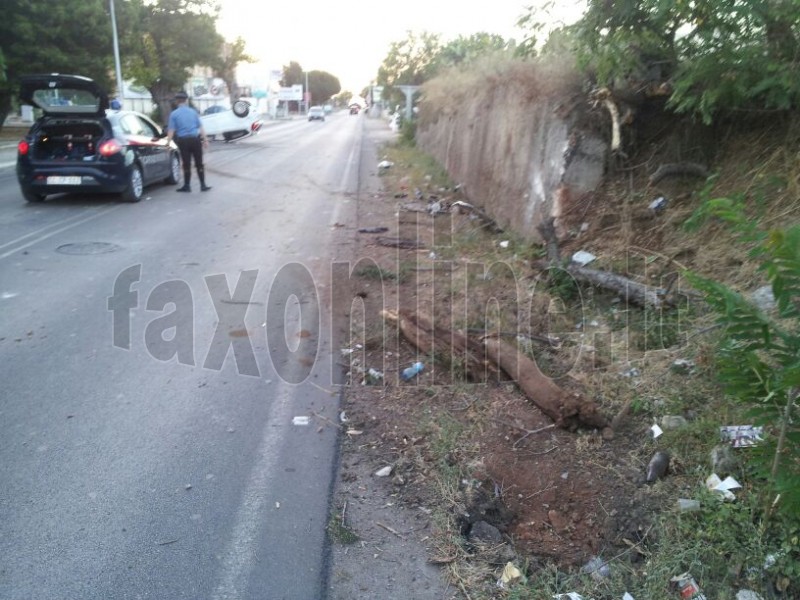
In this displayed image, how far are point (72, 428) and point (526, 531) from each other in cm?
296

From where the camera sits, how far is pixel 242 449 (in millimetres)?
4375

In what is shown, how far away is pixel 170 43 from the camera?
124 ft

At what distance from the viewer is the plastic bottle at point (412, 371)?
5418mm

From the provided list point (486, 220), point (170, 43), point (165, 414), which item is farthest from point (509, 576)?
point (170, 43)

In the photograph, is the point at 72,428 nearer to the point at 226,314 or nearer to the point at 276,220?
the point at 226,314

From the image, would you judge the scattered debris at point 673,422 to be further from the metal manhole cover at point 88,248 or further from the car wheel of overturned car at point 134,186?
the car wheel of overturned car at point 134,186

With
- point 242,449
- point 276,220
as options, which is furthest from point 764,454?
point 276,220

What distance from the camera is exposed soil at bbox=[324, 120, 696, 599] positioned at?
338 cm

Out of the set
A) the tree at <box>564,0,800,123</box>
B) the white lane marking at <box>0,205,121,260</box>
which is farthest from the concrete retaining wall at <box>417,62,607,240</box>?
the white lane marking at <box>0,205,121,260</box>

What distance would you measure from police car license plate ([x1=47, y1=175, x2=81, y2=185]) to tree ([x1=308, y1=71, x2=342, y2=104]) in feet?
374

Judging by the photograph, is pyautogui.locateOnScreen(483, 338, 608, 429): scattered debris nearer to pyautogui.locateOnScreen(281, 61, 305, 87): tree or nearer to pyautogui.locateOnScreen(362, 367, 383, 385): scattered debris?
pyautogui.locateOnScreen(362, 367, 383, 385): scattered debris

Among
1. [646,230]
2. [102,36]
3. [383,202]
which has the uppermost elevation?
[102,36]

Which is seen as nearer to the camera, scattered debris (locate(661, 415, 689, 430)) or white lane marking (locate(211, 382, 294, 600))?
white lane marking (locate(211, 382, 294, 600))

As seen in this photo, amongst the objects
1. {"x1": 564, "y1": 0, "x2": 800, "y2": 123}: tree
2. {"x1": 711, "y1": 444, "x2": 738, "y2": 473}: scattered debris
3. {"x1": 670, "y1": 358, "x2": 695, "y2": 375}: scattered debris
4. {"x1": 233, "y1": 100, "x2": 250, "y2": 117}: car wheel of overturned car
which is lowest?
{"x1": 711, "y1": 444, "x2": 738, "y2": 473}: scattered debris
